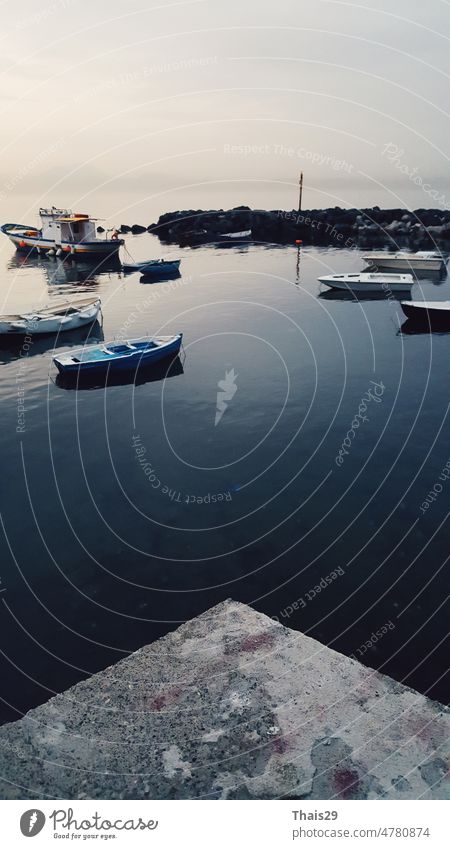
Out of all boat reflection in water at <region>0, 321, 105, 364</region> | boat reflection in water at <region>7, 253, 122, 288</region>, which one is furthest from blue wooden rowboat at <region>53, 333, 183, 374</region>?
boat reflection in water at <region>7, 253, 122, 288</region>

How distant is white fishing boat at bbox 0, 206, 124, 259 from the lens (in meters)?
97.4

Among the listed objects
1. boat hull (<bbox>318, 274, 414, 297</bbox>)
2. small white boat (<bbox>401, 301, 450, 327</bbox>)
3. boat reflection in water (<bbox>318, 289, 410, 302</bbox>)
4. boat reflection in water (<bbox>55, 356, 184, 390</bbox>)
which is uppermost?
boat hull (<bbox>318, 274, 414, 297</bbox>)

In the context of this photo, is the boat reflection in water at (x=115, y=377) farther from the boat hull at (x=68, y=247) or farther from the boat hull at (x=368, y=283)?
the boat hull at (x=68, y=247)

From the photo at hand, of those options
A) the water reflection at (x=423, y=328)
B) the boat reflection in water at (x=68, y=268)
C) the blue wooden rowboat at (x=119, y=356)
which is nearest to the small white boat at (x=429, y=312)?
the water reflection at (x=423, y=328)

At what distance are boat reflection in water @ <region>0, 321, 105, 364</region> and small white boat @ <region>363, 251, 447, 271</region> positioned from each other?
4546 cm

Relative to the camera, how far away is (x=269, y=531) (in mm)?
18719

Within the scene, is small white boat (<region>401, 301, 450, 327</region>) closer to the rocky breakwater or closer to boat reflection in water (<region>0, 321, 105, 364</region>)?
boat reflection in water (<region>0, 321, 105, 364</region>)

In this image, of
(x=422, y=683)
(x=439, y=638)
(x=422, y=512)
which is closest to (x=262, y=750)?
(x=422, y=683)

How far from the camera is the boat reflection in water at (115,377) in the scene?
1409 inches

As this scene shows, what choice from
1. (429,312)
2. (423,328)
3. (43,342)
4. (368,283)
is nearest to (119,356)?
(43,342)

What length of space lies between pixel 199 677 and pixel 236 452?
15.7m

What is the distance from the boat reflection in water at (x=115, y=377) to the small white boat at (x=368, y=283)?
32029 mm

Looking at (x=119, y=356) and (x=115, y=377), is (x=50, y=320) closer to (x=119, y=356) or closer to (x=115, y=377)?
(x=115, y=377)
